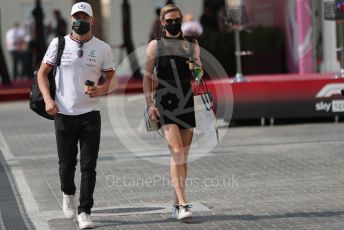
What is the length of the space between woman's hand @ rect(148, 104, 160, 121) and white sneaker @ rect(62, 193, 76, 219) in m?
1.00

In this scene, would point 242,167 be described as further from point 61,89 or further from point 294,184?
point 61,89

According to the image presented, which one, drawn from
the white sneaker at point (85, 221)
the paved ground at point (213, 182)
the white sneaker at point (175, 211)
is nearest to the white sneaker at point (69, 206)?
the paved ground at point (213, 182)

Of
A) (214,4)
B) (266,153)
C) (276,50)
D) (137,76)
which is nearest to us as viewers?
(266,153)

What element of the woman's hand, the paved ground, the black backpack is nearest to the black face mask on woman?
the woman's hand

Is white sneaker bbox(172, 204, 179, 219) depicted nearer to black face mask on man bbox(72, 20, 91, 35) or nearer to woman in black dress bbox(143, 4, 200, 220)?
woman in black dress bbox(143, 4, 200, 220)

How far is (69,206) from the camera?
30.3 ft

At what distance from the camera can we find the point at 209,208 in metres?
9.74

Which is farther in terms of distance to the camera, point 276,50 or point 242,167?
point 276,50

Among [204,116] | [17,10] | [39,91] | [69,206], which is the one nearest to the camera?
[39,91]

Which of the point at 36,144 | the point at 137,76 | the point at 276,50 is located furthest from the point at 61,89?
the point at 137,76

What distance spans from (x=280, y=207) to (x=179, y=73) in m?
1.58

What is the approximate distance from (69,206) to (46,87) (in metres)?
1.09

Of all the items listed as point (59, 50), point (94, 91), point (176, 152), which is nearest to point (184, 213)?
point (176, 152)

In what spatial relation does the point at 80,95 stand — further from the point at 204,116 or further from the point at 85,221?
the point at 204,116
